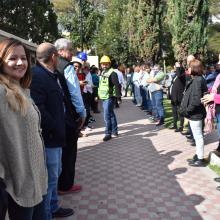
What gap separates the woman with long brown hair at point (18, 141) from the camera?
2.30 meters

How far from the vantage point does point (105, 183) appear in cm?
584

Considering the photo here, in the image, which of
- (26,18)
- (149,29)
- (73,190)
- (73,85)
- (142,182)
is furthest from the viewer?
Answer: (26,18)

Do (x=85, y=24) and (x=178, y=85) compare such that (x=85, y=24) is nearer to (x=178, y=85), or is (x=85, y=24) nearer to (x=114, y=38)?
(x=114, y=38)

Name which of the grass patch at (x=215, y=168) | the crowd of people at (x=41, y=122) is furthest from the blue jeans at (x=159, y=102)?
the grass patch at (x=215, y=168)

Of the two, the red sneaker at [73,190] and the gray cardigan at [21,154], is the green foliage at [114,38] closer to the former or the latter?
the red sneaker at [73,190]

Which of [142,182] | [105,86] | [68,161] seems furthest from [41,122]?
[105,86]

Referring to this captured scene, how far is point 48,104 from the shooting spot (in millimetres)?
3641

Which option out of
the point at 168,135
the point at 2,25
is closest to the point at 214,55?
the point at 2,25

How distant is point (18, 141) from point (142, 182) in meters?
3.76

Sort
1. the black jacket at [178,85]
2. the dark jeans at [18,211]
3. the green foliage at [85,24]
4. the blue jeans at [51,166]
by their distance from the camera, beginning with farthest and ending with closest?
the green foliage at [85,24], the black jacket at [178,85], the blue jeans at [51,166], the dark jeans at [18,211]

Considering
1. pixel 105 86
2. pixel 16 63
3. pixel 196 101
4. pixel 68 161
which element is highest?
pixel 16 63

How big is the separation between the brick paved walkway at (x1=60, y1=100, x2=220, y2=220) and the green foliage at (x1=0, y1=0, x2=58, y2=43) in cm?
2575

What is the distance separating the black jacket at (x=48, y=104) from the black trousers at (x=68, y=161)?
1.27 m

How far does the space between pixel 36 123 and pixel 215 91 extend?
12.5 ft
